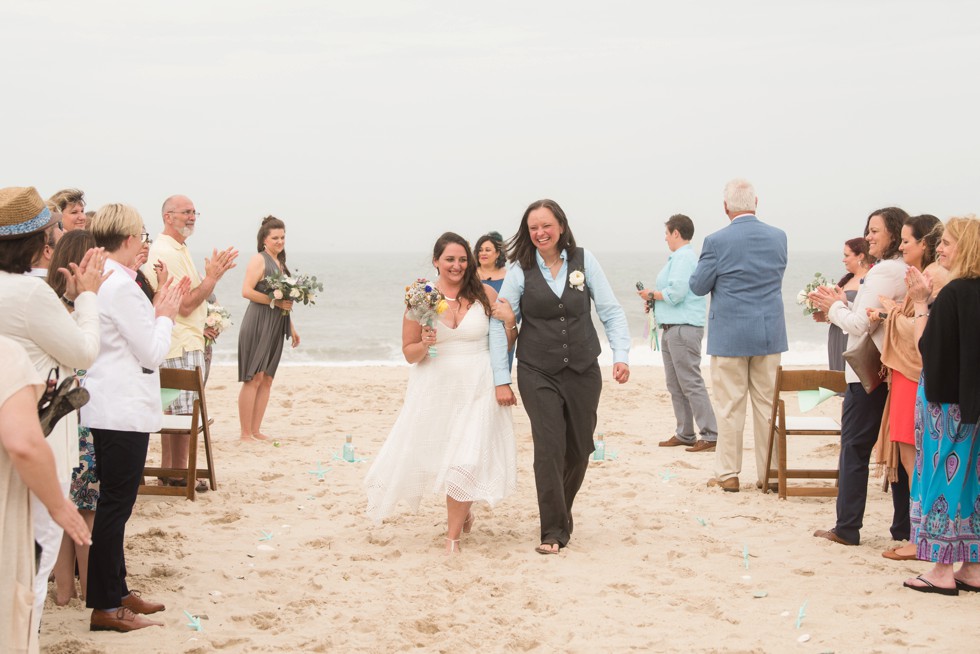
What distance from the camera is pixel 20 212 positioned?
12.3 ft

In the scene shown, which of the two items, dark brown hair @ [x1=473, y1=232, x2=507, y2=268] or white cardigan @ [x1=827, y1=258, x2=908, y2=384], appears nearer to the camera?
white cardigan @ [x1=827, y1=258, x2=908, y2=384]

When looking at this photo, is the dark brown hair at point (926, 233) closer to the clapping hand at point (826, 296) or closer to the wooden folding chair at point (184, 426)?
the clapping hand at point (826, 296)

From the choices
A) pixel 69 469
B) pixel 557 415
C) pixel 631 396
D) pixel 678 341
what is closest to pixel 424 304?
pixel 557 415

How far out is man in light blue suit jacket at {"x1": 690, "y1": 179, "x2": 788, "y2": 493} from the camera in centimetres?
793

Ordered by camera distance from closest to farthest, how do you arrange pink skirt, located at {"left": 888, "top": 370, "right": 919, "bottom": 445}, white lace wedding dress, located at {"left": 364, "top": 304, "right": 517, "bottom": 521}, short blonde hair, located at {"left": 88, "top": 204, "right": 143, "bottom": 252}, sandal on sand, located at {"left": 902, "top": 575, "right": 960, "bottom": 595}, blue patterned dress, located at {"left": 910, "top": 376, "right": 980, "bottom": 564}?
1. short blonde hair, located at {"left": 88, "top": 204, "right": 143, "bottom": 252}
2. blue patterned dress, located at {"left": 910, "top": 376, "right": 980, "bottom": 564}
3. sandal on sand, located at {"left": 902, "top": 575, "right": 960, "bottom": 595}
4. pink skirt, located at {"left": 888, "top": 370, "right": 919, "bottom": 445}
5. white lace wedding dress, located at {"left": 364, "top": 304, "right": 517, "bottom": 521}

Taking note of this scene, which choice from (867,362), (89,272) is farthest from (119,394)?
(867,362)

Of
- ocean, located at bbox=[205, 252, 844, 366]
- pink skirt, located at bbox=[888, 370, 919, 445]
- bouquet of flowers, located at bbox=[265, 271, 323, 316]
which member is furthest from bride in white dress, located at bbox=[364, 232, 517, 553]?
bouquet of flowers, located at bbox=[265, 271, 323, 316]

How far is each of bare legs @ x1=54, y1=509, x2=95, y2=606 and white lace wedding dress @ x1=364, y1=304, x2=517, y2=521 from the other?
69.8 inches

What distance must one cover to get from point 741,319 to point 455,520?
312 centimetres

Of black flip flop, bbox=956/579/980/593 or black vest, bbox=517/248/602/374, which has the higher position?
black vest, bbox=517/248/602/374

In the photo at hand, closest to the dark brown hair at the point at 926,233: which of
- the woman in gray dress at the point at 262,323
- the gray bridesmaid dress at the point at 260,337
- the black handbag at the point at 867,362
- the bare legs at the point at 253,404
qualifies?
the black handbag at the point at 867,362

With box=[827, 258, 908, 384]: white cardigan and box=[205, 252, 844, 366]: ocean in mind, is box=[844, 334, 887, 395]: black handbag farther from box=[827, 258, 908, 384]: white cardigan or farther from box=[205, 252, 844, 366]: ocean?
box=[205, 252, 844, 366]: ocean

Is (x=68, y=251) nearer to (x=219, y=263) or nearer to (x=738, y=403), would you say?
(x=219, y=263)

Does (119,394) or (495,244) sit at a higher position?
(495,244)
